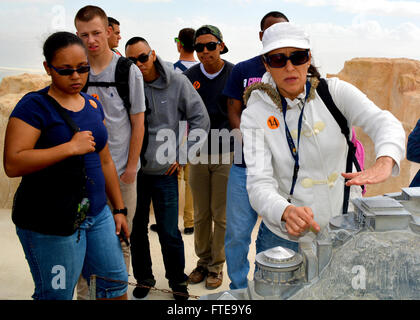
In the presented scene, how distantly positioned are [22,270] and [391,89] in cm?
714

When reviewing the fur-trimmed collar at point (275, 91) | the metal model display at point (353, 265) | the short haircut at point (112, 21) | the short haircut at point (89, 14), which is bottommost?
the metal model display at point (353, 265)

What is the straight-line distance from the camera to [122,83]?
9.92 feet

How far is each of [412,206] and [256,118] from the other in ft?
2.82

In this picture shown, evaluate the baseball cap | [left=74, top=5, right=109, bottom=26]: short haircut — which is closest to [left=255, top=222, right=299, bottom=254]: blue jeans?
[left=74, top=5, right=109, bottom=26]: short haircut

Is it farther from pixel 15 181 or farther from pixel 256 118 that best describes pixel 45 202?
pixel 15 181

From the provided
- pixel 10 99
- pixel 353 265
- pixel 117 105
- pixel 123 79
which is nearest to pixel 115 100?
pixel 117 105

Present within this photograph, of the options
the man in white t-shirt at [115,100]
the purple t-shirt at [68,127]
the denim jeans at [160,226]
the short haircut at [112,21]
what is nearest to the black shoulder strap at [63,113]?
the purple t-shirt at [68,127]

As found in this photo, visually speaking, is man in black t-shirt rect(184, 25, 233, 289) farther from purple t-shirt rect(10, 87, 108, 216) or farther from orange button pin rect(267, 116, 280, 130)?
orange button pin rect(267, 116, 280, 130)

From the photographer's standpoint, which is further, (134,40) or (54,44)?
(134,40)

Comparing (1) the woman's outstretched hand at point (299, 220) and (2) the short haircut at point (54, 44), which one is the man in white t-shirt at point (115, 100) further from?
(1) the woman's outstretched hand at point (299, 220)

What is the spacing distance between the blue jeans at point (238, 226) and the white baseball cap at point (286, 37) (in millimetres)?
1312

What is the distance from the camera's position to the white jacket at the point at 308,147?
2051 millimetres

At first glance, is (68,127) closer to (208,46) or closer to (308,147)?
(308,147)
